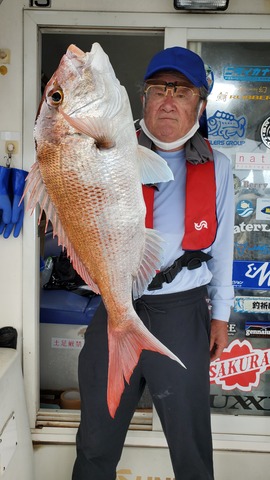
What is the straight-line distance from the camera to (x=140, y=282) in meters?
1.60

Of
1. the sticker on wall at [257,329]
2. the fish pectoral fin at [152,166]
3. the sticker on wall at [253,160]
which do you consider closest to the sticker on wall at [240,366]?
the sticker on wall at [257,329]

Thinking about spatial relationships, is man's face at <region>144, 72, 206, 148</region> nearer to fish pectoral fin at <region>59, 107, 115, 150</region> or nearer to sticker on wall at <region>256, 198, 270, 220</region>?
fish pectoral fin at <region>59, 107, 115, 150</region>

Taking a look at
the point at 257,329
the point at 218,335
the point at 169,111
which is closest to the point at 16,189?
the point at 169,111

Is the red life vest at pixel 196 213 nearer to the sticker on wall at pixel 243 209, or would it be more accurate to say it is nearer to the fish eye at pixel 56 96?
the fish eye at pixel 56 96

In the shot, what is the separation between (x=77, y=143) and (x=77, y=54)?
0.23m

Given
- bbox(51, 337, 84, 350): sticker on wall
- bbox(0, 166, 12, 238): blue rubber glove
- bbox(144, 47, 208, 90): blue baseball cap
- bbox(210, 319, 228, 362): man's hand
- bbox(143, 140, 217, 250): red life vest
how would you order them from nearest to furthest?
bbox(144, 47, 208, 90): blue baseball cap → bbox(143, 140, 217, 250): red life vest → bbox(210, 319, 228, 362): man's hand → bbox(0, 166, 12, 238): blue rubber glove → bbox(51, 337, 84, 350): sticker on wall

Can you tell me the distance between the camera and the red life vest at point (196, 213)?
2189mm

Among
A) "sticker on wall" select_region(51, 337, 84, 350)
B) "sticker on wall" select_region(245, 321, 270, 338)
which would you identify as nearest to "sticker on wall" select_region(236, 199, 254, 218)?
"sticker on wall" select_region(245, 321, 270, 338)

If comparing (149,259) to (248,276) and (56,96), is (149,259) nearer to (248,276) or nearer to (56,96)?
(56,96)

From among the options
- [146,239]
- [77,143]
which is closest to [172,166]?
[146,239]

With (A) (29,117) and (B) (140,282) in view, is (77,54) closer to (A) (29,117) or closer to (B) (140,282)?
(B) (140,282)

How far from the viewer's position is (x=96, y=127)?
133 centimetres

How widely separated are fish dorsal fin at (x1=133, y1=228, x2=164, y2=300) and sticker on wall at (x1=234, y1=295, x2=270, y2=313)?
1.80 m

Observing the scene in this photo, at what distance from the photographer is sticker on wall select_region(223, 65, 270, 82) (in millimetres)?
3125
